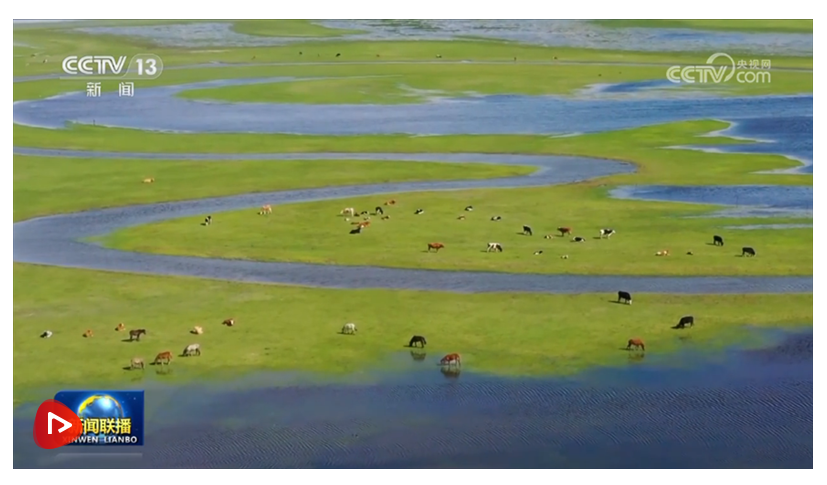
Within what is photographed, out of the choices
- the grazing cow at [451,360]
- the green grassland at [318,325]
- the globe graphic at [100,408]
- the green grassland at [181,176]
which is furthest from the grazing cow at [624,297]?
the green grassland at [181,176]

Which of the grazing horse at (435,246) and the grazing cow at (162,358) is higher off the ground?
the grazing horse at (435,246)

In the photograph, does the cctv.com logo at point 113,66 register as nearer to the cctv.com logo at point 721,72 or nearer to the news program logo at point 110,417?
the news program logo at point 110,417

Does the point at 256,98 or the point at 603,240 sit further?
the point at 256,98

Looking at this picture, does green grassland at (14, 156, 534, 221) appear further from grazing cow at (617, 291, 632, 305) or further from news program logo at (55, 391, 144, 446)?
news program logo at (55, 391, 144, 446)

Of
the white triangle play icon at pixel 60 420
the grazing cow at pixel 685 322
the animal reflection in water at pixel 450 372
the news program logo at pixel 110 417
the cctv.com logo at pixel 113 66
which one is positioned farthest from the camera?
the cctv.com logo at pixel 113 66

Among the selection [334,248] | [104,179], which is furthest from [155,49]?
[334,248]
